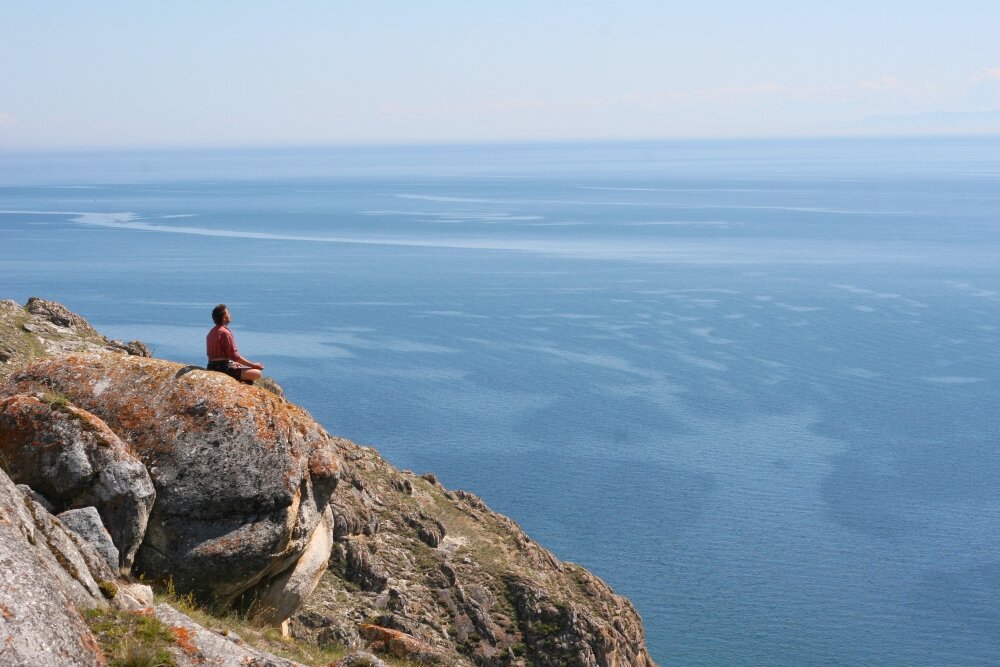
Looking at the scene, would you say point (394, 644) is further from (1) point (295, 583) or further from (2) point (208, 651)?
(2) point (208, 651)

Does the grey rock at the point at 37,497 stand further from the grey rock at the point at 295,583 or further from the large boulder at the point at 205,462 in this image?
the grey rock at the point at 295,583

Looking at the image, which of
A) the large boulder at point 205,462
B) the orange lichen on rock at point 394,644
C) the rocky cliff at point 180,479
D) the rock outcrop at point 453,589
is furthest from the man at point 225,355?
the rock outcrop at point 453,589

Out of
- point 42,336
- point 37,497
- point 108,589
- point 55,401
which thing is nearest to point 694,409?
point 42,336

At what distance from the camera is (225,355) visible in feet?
60.8

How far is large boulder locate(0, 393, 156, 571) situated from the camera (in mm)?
15805

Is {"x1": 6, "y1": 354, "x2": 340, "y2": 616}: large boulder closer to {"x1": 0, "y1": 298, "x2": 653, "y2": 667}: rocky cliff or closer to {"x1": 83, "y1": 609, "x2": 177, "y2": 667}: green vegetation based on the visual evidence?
{"x1": 0, "y1": 298, "x2": 653, "y2": 667}: rocky cliff

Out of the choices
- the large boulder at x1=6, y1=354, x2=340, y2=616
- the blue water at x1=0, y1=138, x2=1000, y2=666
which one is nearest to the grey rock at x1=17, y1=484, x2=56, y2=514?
the large boulder at x1=6, y1=354, x2=340, y2=616

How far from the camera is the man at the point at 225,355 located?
18.4m

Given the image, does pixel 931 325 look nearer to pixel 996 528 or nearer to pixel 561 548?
pixel 996 528

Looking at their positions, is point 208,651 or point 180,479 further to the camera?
point 180,479

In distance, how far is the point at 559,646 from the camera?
32.4 m

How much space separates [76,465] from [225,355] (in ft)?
11.4

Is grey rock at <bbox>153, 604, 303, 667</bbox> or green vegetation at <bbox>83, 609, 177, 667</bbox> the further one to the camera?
grey rock at <bbox>153, 604, 303, 667</bbox>

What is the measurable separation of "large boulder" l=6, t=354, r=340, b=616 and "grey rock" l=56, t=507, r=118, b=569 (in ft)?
5.12
